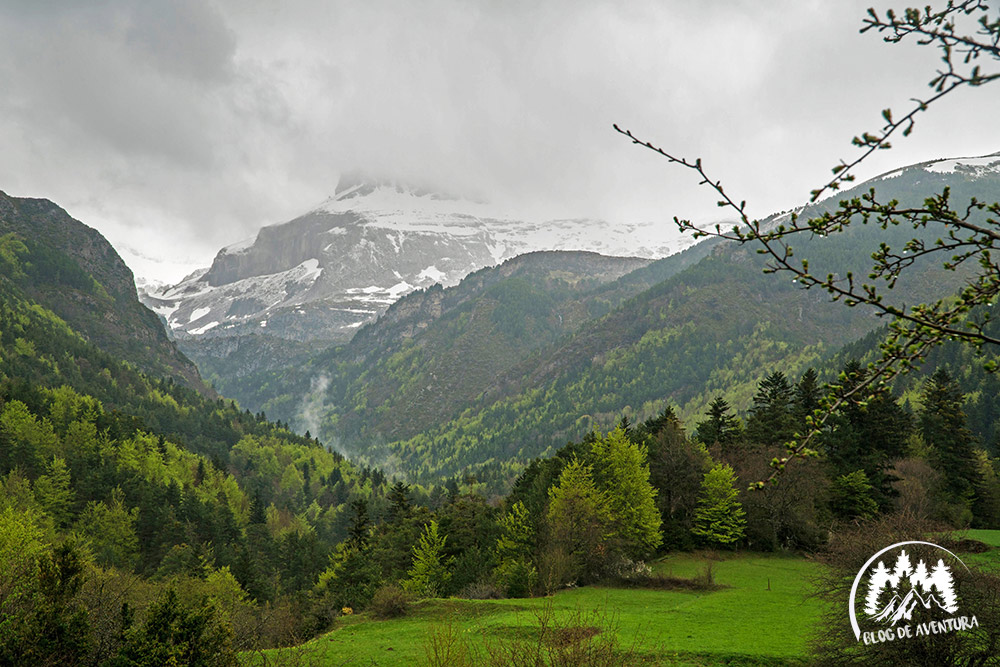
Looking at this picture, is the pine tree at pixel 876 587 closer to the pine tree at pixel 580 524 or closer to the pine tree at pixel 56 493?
the pine tree at pixel 580 524

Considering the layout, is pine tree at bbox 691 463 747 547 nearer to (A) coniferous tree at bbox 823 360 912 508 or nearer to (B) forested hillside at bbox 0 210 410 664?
(A) coniferous tree at bbox 823 360 912 508

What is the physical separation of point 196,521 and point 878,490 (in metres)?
89.0

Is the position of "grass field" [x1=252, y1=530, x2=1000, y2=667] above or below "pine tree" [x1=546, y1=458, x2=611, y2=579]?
below

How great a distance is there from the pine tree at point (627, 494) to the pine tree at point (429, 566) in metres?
15.8

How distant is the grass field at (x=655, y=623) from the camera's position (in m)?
25.0

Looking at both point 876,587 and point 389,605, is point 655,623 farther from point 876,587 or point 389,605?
point 876,587

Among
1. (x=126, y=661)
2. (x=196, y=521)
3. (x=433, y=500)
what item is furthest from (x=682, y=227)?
(x=433, y=500)

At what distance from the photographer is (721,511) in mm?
53125

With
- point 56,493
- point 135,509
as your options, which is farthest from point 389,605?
point 56,493

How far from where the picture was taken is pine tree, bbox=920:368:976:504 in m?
56.4

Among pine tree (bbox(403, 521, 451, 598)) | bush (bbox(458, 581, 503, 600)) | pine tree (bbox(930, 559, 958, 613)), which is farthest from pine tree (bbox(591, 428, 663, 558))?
pine tree (bbox(930, 559, 958, 613))

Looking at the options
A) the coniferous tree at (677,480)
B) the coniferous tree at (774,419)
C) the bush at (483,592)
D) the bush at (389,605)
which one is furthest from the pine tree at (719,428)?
the bush at (389,605)

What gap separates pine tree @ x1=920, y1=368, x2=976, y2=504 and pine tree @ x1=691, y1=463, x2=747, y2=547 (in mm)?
21109

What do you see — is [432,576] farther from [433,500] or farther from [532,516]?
[433,500]
